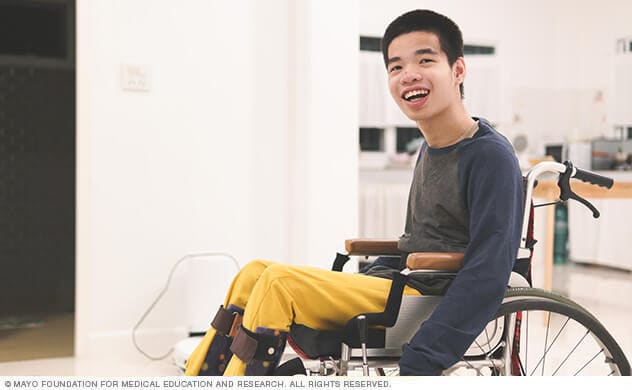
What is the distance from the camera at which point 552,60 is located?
5.97 m

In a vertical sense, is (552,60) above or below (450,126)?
above

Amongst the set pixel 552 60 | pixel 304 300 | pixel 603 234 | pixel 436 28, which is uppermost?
pixel 552 60

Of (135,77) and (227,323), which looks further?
(135,77)

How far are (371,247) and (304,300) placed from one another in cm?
40

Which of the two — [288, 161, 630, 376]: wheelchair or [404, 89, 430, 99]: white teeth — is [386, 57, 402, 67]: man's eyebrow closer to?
[404, 89, 430, 99]: white teeth

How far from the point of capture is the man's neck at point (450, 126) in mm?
1587

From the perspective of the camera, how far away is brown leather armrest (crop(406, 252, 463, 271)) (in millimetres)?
1424

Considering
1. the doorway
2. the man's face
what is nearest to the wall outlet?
the doorway

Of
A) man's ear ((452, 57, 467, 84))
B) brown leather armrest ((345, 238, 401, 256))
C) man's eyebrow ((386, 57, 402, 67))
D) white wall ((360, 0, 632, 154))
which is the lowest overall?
brown leather armrest ((345, 238, 401, 256))

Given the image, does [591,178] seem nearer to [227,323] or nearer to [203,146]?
[227,323]

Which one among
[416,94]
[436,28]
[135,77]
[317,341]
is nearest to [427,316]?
[317,341]

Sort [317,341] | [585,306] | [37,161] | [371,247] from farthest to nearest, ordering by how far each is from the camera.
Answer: [585,306], [37,161], [371,247], [317,341]

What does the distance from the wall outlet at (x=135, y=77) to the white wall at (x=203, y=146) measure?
2cm

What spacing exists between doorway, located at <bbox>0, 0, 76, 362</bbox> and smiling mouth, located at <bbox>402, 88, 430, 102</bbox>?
7.36 ft
